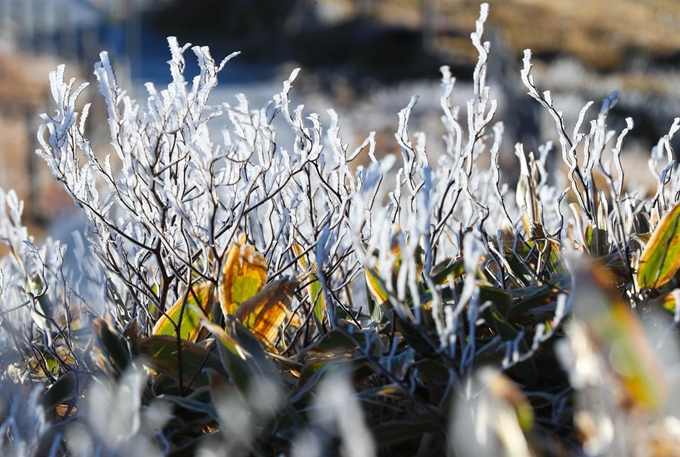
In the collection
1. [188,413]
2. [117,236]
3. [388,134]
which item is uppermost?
[117,236]

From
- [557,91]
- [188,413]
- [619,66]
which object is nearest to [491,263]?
[188,413]

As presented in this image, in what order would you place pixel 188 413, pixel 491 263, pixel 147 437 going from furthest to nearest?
pixel 491 263, pixel 188 413, pixel 147 437

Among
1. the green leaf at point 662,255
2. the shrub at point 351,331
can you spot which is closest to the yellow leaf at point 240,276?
the shrub at point 351,331

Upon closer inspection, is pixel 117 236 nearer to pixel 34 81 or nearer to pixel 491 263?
pixel 491 263

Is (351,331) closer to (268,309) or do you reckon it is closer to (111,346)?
(268,309)

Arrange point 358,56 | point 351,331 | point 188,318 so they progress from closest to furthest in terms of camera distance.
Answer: point 351,331, point 188,318, point 358,56

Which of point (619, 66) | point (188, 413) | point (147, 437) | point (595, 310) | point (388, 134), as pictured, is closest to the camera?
point (595, 310)

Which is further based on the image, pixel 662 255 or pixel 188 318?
pixel 188 318

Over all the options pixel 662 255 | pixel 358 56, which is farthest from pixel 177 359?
pixel 358 56
